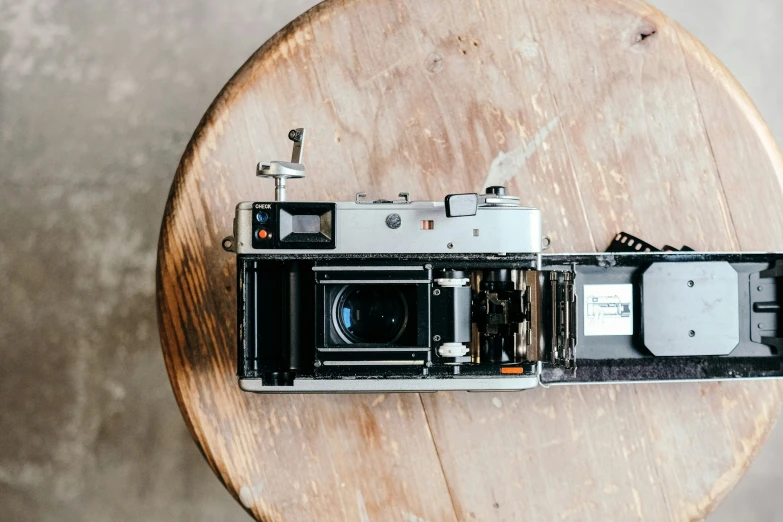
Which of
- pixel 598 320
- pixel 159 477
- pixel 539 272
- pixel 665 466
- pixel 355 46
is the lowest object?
pixel 159 477

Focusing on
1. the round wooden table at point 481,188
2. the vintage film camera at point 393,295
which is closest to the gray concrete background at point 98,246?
the round wooden table at point 481,188

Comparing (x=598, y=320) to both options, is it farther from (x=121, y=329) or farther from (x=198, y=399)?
(x=121, y=329)

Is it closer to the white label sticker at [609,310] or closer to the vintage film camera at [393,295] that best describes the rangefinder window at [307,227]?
the vintage film camera at [393,295]

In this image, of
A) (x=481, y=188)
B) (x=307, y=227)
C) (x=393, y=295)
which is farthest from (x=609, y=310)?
(x=307, y=227)

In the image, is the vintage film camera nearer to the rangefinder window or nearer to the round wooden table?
the rangefinder window

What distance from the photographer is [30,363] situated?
8.41 ft

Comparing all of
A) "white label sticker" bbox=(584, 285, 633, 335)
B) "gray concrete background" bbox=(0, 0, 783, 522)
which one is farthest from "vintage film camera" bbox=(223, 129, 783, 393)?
"gray concrete background" bbox=(0, 0, 783, 522)

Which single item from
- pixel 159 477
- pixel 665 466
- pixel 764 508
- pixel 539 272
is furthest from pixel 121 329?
pixel 764 508

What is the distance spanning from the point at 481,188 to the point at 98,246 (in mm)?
1638

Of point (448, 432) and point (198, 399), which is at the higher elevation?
point (198, 399)

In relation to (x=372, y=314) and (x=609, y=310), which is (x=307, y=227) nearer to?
(x=372, y=314)

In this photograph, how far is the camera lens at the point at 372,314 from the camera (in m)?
1.55

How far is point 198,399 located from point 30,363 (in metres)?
1.25

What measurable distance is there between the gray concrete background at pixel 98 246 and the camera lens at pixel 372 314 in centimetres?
130
